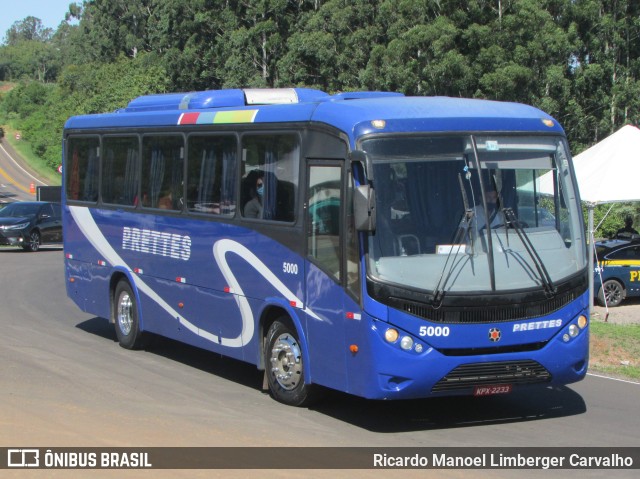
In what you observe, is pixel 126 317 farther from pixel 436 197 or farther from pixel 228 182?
pixel 436 197

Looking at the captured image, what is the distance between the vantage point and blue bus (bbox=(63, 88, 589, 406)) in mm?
8992

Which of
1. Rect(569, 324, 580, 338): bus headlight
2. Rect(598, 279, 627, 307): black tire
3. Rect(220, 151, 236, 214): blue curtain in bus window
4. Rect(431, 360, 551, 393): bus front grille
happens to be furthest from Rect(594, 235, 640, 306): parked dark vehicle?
Rect(431, 360, 551, 393): bus front grille

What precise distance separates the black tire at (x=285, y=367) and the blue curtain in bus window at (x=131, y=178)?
410 centimetres

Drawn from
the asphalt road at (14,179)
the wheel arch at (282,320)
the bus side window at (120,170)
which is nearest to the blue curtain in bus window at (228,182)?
the wheel arch at (282,320)

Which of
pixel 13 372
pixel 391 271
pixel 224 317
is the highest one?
pixel 391 271

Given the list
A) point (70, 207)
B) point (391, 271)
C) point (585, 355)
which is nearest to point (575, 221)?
point (585, 355)

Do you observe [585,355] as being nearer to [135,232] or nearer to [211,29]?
[135,232]

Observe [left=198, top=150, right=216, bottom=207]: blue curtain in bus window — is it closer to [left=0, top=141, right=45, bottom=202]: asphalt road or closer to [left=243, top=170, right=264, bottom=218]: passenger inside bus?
[left=243, top=170, right=264, bottom=218]: passenger inside bus

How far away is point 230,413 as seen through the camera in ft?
33.0

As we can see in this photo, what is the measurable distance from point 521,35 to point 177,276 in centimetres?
3028

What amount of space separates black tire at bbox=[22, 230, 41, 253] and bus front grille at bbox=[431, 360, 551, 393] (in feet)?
92.5

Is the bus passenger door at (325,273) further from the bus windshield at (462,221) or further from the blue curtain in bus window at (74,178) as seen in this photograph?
the blue curtain in bus window at (74,178)

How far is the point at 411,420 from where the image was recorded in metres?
10.0

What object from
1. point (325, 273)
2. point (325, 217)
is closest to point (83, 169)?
point (325, 217)
